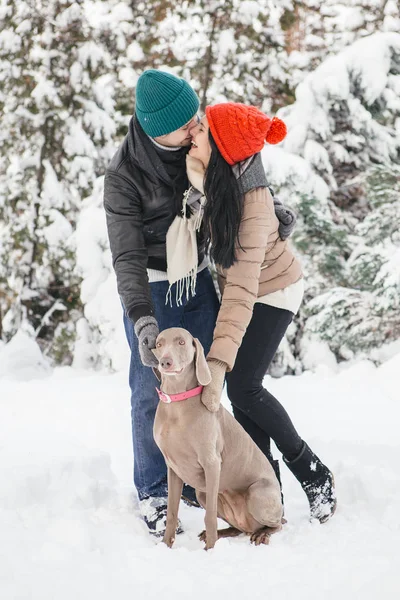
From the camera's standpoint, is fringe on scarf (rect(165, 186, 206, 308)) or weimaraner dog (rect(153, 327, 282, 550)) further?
fringe on scarf (rect(165, 186, 206, 308))

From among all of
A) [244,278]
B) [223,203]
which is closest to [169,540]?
[244,278]

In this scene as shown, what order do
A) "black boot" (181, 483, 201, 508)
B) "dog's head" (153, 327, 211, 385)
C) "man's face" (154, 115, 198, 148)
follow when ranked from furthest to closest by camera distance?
"black boot" (181, 483, 201, 508) → "man's face" (154, 115, 198, 148) → "dog's head" (153, 327, 211, 385)

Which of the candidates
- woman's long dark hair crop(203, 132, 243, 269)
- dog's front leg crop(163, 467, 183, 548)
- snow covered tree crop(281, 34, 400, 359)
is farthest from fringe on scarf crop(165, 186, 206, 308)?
snow covered tree crop(281, 34, 400, 359)

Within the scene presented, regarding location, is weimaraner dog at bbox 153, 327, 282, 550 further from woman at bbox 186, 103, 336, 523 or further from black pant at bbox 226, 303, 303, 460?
black pant at bbox 226, 303, 303, 460

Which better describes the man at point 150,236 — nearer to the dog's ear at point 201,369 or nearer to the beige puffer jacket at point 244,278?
the dog's ear at point 201,369

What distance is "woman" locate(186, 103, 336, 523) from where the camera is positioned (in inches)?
106

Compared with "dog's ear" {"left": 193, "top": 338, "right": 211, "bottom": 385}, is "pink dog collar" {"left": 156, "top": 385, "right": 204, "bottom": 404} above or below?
below

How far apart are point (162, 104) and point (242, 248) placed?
2.43ft

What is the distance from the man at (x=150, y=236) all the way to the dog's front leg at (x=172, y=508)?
7.7 inches

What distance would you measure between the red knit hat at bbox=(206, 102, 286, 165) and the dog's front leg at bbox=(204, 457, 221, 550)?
1.33 meters

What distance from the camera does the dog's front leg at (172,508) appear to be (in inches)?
106

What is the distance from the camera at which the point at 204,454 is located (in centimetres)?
257

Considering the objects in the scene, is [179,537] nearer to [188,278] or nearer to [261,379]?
[261,379]

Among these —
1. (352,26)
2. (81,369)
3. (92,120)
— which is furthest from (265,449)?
(352,26)
